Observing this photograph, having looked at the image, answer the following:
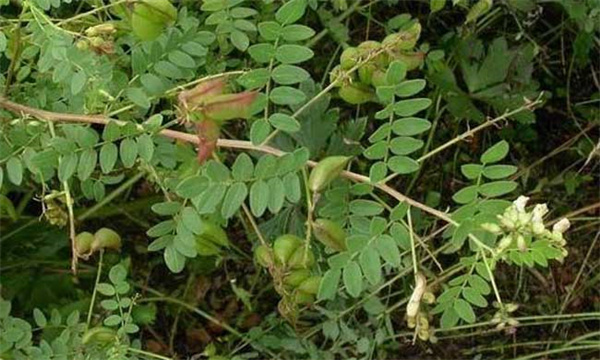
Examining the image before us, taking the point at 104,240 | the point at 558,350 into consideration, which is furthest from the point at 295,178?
the point at 558,350

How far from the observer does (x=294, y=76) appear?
1.28 m

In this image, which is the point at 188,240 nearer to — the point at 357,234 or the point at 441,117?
the point at 357,234

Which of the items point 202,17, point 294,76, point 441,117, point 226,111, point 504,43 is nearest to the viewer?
point 226,111

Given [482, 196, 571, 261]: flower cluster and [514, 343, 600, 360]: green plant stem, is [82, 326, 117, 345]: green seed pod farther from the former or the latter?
[514, 343, 600, 360]: green plant stem

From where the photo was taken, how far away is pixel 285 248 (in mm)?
1355

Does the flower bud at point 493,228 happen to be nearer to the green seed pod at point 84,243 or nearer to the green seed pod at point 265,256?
the green seed pod at point 265,256

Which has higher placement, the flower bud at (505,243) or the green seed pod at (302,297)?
the flower bud at (505,243)

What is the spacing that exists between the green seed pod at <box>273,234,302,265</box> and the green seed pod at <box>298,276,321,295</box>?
0.16 ft

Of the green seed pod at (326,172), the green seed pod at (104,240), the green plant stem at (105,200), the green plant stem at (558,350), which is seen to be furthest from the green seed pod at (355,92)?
the green plant stem at (558,350)

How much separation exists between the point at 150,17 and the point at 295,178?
32 centimetres

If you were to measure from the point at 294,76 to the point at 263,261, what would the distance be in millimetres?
289

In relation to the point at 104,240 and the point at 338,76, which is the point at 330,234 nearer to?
the point at 338,76

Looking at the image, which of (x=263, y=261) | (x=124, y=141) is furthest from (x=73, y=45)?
(x=263, y=261)

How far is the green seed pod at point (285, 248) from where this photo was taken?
136 cm
